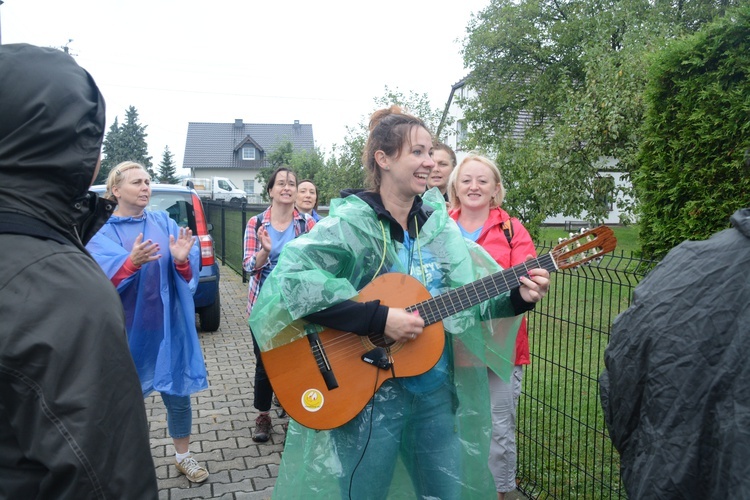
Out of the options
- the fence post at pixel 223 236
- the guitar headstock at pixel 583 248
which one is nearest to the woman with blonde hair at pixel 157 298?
the guitar headstock at pixel 583 248

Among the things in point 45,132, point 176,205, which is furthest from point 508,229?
point 176,205

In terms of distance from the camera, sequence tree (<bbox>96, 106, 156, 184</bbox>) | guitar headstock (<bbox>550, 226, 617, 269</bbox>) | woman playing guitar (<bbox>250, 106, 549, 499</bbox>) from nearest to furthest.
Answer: woman playing guitar (<bbox>250, 106, 549, 499</bbox>) < guitar headstock (<bbox>550, 226, 617, 269</bbox>) < tree (<bbox>96, 106, 156, 184</bbox>)

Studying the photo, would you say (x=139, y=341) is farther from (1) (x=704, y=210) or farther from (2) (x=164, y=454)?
(1) (x=704, y=210)

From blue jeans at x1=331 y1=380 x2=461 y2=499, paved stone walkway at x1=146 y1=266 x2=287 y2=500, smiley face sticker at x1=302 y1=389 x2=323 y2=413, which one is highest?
smiley face sticker at x1=302 y1=389 x2=323 y2=413

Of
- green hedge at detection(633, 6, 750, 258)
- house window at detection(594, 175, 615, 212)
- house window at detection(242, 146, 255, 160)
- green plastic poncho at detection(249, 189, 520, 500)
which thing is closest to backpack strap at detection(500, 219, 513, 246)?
green plastic poncho at detection(249, 189, 520, 500)

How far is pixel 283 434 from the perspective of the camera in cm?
491

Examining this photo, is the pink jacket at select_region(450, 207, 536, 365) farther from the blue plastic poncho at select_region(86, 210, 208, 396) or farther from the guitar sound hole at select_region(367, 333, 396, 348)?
the blue plastic poncho at select_region(86, 210, 208, 396)

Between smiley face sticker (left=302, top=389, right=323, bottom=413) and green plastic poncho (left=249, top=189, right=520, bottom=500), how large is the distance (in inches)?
5.3

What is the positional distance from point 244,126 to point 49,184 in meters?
68.8

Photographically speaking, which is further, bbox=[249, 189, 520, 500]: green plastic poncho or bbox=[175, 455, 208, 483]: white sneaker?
bbox=[175, 455, 208, 483]: white sneaker

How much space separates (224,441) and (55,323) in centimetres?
388

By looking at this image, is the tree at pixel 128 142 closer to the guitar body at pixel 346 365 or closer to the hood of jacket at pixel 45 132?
the guitar body at pixel 346 365

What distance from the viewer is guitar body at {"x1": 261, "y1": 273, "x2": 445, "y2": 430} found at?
2496 millimetres

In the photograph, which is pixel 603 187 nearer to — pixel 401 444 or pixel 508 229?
pixel 508 229
